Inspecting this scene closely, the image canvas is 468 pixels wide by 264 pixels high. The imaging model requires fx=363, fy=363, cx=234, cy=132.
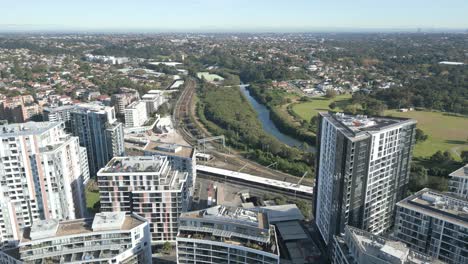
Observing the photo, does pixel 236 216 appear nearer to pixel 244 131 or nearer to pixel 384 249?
pixel 384 249

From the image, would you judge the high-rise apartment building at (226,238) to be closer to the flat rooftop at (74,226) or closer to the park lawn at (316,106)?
the flat rooftop at (74,226)

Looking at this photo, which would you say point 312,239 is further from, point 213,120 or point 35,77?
point 35,77

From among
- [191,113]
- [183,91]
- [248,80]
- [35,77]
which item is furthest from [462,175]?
[35,77]

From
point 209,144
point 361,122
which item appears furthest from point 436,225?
point 209,144

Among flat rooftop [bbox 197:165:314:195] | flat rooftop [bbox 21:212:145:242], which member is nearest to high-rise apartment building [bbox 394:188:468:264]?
flat rooftop [bbox 197:165:314:195]

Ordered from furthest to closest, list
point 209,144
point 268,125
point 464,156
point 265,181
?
point 268,125 < point 209,144 < point 464,156 < point 265,181

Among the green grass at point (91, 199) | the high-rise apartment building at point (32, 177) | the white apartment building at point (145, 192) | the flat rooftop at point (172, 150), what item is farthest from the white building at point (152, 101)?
the white apartment building at point (145, 192)
